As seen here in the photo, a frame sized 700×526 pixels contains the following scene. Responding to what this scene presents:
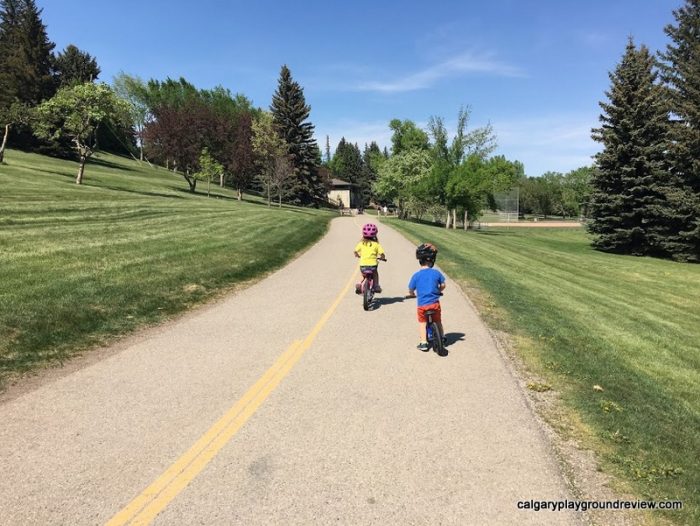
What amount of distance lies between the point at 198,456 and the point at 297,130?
65.2 metres

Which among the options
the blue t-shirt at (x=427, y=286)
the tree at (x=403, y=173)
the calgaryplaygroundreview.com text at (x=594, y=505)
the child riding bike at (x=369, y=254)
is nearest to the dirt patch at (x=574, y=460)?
the calgaryplaygroundreview.com text at (x=594, y=505)

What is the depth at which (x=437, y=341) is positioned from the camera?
23.9 ft

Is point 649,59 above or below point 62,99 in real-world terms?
above

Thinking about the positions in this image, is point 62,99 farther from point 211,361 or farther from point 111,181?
point 211,361

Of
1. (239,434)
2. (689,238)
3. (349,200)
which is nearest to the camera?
(239,434)

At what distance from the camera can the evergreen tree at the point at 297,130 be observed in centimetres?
6525

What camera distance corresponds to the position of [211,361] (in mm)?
6598

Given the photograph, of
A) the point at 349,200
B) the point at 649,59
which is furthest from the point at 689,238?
the point at 349,200

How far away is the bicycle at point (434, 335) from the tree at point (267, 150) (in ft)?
156

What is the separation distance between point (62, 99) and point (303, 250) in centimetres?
2769

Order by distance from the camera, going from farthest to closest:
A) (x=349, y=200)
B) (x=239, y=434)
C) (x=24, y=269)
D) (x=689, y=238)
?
(x=349, y=200), (x=689, y=238), (x=24, y=269), (x=239, y=434)

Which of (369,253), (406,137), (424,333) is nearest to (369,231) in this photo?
(369,253)

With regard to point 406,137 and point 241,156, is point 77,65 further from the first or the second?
point 406,137

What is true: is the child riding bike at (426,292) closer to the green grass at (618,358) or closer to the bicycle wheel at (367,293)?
the green grass at (618,358)
